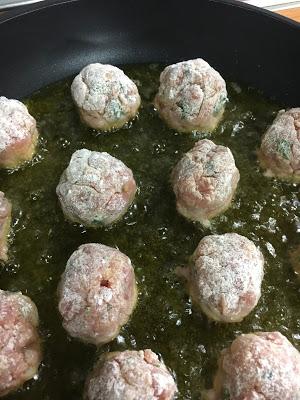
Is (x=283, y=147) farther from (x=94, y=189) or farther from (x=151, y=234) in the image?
(x=94, y=189)

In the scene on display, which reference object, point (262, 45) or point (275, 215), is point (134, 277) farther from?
point (262, 45)

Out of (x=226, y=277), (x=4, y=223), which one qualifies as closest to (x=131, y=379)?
(x=226, y=277)

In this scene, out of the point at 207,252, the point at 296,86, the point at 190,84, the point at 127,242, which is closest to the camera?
the point at 207,252

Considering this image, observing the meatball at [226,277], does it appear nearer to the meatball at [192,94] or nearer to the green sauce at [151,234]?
the green sauce at [151,234]

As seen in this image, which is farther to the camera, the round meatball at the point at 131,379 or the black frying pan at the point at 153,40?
the black frying pan at the point at 153,40

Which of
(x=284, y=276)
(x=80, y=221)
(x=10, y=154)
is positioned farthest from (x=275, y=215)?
(x=10, y=154)

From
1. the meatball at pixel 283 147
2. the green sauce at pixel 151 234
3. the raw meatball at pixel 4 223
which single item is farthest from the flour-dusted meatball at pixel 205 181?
the raw meatball at pixel 4 223

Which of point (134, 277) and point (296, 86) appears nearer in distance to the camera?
point (134, 277)

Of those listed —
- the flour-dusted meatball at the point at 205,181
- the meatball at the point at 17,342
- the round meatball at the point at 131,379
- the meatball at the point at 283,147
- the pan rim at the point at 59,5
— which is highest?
the pan rim at the point at 59,5
